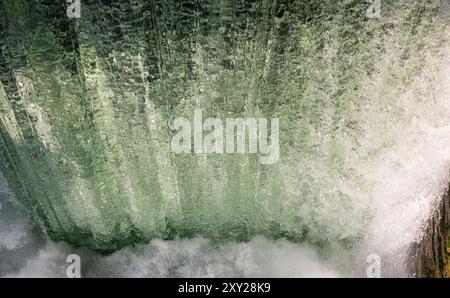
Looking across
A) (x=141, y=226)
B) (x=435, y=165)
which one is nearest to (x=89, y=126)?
(x=141, y=226)

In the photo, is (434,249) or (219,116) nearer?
(219,116)

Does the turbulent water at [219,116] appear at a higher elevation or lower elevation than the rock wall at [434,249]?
higher

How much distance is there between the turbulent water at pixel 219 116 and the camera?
1935 millimetres

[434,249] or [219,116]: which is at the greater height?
[219,116]

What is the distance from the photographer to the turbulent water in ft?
6.35

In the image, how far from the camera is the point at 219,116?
2293 mm

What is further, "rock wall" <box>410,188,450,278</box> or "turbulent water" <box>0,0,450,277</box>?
"rock wall" <box>410,188,450,278</box>

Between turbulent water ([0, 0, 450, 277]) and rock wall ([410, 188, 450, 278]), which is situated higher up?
turbulent water ([0, 0, 450, 277])

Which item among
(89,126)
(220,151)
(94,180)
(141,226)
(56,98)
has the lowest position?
(141,226)

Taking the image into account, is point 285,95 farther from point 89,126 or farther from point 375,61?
point 89,126

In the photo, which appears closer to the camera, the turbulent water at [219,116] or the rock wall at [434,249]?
the turbulent water at [219,116]
